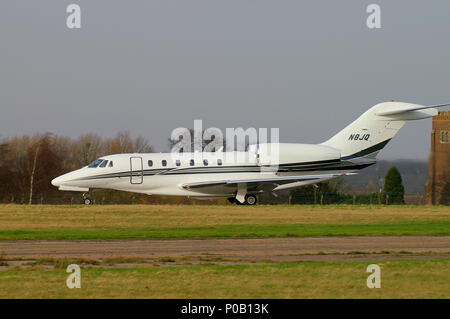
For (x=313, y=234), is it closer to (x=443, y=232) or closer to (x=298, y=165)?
(x=443, y=232)

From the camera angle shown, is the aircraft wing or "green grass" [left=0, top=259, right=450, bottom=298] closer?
"green grass" [left=0, top=259, right=450, bottom=298]

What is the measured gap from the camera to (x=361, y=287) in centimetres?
1185

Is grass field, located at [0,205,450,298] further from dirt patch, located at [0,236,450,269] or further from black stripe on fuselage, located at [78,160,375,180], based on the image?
black stripe on fuselage, located at [78,160,375,180]

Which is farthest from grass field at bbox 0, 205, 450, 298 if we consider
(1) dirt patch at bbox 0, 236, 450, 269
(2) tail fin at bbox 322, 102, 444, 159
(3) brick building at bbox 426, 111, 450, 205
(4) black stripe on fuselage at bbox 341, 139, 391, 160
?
(3) brick building at bbox 426, 111, 450, 205

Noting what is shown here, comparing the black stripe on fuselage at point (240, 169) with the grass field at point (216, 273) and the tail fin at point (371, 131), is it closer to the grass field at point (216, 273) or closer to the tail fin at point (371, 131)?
the tail fin at point (371, 131)

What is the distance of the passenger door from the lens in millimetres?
33719

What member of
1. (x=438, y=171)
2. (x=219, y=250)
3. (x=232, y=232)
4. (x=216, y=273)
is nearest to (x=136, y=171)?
(x=232, y=232)

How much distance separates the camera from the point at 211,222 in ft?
84.9

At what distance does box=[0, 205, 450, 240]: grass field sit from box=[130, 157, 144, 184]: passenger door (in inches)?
91.3

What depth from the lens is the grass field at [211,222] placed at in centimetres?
2206

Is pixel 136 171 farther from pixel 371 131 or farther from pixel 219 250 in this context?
pixel 219 250

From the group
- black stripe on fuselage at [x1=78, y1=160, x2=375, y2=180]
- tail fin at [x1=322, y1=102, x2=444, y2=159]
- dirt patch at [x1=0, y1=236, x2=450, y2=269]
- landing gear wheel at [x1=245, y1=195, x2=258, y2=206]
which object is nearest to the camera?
dirt patch at [x1=0, y1=236, x2=450, y2=269]

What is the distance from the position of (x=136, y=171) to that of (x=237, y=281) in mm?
21806

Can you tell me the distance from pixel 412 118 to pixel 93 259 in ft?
79.8
